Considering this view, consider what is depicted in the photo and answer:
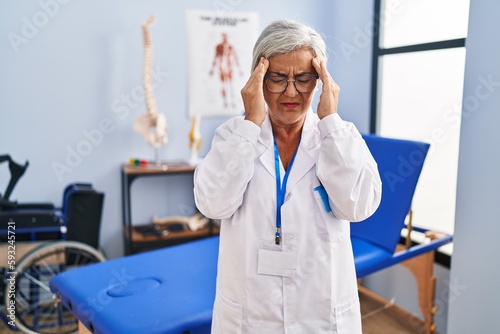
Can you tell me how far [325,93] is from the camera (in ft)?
3.81

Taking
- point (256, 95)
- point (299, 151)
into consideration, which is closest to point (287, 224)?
point (299, 151)

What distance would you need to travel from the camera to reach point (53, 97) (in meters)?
3.08

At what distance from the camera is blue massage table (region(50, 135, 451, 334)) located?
5.47ft

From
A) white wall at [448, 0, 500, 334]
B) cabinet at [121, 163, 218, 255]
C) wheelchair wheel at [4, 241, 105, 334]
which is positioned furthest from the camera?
cabinet at [121, 163, 218, 255]

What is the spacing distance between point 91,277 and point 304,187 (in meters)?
1.23

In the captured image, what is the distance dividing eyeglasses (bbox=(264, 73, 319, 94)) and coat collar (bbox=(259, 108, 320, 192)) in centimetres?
12

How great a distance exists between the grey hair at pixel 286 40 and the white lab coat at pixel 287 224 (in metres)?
0.19

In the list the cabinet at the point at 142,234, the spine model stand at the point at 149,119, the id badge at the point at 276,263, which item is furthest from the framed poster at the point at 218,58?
the id badge at the point at 276,263

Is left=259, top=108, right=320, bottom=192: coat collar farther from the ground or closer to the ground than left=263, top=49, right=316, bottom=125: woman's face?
closer to the ground

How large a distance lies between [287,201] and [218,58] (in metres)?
2.51

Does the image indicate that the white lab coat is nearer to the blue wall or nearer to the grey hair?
the grey hair

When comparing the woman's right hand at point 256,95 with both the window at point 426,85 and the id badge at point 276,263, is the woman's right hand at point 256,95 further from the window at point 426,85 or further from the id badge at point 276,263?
the window at point 426,85

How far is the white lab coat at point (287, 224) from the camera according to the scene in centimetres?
113

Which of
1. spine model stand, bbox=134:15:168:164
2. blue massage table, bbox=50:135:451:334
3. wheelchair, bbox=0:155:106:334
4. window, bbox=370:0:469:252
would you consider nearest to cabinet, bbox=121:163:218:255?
spine model stand, bbox=134:15:168:164
